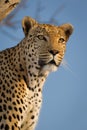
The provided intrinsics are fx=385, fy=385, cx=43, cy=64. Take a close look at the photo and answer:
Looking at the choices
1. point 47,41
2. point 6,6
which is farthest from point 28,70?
point 6,6

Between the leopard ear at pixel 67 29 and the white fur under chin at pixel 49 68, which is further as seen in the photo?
the leopard ear at pixel 67 29

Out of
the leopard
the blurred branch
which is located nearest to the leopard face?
the leopard

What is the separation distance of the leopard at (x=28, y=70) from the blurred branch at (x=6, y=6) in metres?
0.78

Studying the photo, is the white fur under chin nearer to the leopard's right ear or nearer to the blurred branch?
the leopard's right ear

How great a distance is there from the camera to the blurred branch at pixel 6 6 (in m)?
5.51

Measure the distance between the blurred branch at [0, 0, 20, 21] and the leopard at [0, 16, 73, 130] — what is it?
2.56 ft

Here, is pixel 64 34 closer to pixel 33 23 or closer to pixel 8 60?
pixel 33 23

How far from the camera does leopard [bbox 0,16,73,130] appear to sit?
600 centimetres

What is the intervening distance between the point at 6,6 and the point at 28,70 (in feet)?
4.03

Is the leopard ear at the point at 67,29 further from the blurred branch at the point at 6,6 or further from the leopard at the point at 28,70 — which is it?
the blurred branch at the point at 6,6

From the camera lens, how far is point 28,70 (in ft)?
20.7

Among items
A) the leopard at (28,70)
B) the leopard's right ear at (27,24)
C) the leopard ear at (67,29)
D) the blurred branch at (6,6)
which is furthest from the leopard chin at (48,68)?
the blurred branch at (6,6)

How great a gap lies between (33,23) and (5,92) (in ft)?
4.35

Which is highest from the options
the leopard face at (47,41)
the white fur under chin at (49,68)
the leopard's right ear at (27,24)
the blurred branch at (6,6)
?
the blurred branch at (6,6)
